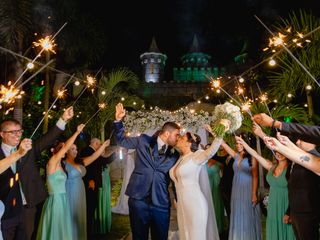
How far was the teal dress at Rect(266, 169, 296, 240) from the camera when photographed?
199 inches

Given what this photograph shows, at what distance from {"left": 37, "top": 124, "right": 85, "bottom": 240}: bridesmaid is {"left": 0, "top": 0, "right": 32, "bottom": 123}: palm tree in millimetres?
4083

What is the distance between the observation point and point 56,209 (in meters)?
5.16

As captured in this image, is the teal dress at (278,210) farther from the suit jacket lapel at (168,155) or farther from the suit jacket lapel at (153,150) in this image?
the suit jacket lapel at (153,150)

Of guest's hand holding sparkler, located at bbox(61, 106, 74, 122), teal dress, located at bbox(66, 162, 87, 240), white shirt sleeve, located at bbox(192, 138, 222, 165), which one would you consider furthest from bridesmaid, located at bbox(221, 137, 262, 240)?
guest's hand holding sparkler, located at bbox(61, 106, 74, 122)

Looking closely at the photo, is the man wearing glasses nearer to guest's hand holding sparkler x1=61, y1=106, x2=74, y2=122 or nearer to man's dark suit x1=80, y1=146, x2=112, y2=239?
guest's hand holding sparkler x1=61, y1=106, x2=74, y2=122

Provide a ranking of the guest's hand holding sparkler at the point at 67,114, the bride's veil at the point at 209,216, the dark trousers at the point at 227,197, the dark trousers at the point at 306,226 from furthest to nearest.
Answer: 1. the dark trousers at the point at 227,197
2. the guest's hand holding sparkler at the point at 67,114
3. the bride's veil at the point at 209,216
4. the dark trousers at the point at 306,226

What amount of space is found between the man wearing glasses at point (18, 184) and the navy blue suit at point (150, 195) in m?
1.22

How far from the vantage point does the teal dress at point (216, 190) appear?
7.40m

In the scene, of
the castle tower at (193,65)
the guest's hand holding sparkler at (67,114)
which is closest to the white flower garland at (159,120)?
the guest's hand holding sparkler at (67,114)

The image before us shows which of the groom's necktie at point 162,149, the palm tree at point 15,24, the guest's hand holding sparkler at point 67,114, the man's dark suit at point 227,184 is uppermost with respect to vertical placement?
the palm tree at point 15,24

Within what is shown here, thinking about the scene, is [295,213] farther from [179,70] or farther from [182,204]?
[179,70]

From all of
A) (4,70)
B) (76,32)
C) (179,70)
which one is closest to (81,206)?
(4,70)

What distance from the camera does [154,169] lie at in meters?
4.88

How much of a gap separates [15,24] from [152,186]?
6133 mm
